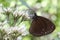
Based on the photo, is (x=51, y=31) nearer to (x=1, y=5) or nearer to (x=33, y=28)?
(x=33, y=28)

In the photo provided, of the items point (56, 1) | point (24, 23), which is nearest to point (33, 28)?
point (24, 23)

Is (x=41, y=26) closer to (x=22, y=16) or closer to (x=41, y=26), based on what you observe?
(x=41, y=26)

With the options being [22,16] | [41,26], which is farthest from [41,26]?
[22,16]
